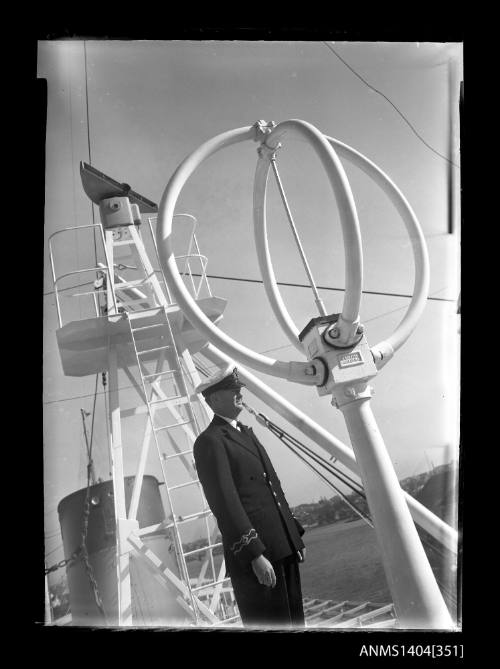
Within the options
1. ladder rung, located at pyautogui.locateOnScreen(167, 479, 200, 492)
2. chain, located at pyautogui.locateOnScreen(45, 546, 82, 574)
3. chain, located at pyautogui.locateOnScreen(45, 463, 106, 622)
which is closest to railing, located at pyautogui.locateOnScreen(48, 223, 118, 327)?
chain, located at pyautogui.locateOnScreen(45, 463, 106, 622)

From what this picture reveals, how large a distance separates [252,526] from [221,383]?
0.50m

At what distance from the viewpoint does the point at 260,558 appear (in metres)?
1.95

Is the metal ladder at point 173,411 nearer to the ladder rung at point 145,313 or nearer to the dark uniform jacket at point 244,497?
the ladder rung at point 145,313

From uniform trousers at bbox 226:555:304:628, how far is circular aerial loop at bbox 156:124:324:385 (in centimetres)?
60

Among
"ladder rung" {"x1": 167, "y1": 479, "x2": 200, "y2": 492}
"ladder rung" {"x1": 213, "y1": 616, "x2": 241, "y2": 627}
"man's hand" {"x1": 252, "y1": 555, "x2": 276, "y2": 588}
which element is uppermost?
"ladder rung" {"x1": 167, "y1": 479, "x2": 200, "y2": 492}

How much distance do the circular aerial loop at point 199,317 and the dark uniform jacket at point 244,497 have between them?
0.29 metres

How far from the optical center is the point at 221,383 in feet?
7.33

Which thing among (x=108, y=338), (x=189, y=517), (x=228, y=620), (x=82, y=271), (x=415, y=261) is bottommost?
(x=228, y=620)

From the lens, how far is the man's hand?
1943 millimetres

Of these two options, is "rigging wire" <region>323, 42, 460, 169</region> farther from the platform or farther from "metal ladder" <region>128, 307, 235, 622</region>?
"metal ladder" <region>128, 307, 235, 622</region>

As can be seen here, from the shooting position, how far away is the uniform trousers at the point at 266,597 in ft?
6.60

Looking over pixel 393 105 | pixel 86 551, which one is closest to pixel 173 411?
pixel 86 551

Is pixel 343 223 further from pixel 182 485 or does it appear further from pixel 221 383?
pixel 182 485
